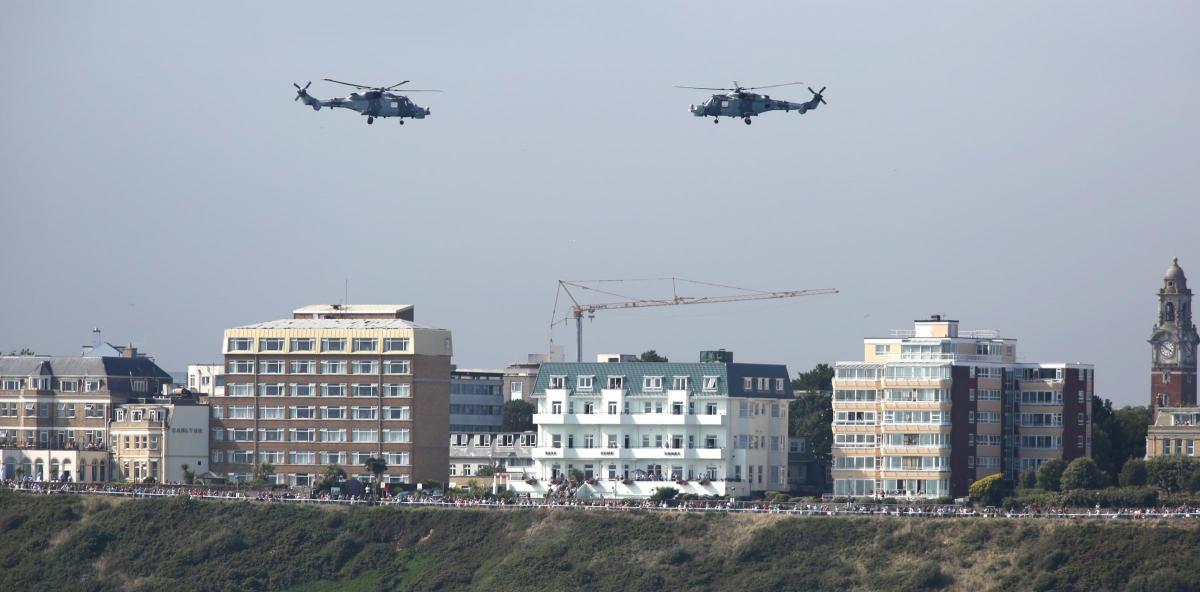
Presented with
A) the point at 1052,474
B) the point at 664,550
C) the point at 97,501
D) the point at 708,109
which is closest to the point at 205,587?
the point at 97,501

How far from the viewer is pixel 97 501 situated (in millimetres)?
189750

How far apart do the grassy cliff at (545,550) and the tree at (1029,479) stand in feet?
60.3

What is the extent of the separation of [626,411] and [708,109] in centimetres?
2985

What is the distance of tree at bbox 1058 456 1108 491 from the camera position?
172000mm

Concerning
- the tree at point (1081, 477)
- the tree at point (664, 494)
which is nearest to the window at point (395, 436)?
the tree at point (664, 494)

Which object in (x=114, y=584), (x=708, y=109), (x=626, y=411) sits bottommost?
(x=114, y=584)

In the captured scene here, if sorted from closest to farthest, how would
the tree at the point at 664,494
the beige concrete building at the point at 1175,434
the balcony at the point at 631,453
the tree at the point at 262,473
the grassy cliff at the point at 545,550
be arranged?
the grassy cliff at the point at 545,550 < the tree at the point at 664,494 < the balcony at the point at 631,453 < the beige concrete building at the point at 1175,434 < the tree at the point at 262,473

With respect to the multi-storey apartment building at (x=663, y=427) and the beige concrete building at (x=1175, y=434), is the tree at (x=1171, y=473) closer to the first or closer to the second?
the beige concrete building at (x=1175, y=434)

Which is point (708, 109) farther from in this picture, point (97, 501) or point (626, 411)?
A: point (97, 501)

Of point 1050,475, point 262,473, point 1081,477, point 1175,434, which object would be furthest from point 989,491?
point 262,473

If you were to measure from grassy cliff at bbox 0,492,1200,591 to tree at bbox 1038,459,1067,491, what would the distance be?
1600 centimetres

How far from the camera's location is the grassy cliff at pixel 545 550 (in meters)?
154

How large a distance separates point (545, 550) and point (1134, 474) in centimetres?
4284

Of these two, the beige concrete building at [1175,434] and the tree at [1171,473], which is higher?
the beige concrete building at [1175,434]
